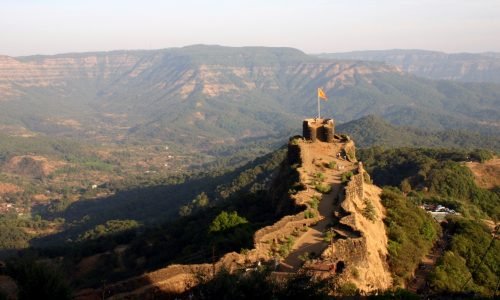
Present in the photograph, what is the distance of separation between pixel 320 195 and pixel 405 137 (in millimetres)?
150542

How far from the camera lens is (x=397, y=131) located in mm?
181875

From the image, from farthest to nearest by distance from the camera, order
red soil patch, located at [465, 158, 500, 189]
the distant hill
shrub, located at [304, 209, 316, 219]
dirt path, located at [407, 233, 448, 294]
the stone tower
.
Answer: the distant hill < red soil patch, located at [465, 158, 500, 189] < the stone tower < shrub, located at [304, 209, 316, 219] < dirt path, located at [407, 233, 448, 294]

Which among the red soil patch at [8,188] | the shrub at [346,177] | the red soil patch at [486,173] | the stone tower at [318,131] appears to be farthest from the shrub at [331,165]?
the red soil patch at [8,188]

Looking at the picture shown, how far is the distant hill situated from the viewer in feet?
533

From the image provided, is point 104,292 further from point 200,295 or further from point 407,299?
point 407,299

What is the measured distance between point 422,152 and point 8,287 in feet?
238

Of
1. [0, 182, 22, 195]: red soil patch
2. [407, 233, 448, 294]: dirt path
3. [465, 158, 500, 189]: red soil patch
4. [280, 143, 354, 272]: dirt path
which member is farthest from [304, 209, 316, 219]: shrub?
[0, 182, 22, 195]: red soil patch

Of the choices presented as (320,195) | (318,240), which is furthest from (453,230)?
(318,240)

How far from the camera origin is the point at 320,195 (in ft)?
101

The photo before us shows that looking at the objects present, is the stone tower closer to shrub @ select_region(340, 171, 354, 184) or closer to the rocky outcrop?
shrub @ select_region(340, 171, 354, 184)

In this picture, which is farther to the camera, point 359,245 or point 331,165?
point 331,165

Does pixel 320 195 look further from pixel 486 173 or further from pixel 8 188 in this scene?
pixel 8 188

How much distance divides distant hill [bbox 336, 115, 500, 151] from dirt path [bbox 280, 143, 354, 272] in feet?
398

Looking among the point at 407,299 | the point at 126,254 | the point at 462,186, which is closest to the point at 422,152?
the point at 462,186
